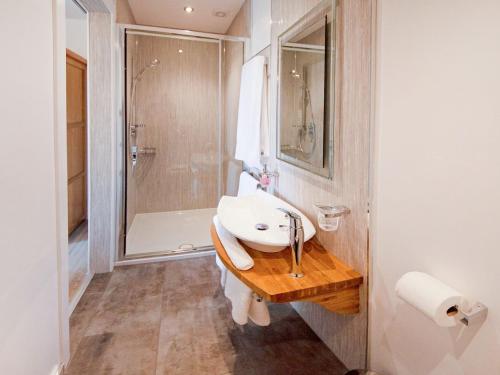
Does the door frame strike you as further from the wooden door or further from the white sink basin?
the white sink basin

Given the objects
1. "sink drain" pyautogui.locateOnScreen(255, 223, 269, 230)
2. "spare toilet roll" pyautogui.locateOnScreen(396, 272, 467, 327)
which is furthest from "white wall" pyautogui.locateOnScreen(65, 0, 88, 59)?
"spare toilet roll" pyautogui.locateOnScreen(396, 272, 467, 327)

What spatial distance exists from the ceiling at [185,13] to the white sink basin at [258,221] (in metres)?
2.16

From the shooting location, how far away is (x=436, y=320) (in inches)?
40.7

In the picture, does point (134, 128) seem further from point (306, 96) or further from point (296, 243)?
point (296, 243)

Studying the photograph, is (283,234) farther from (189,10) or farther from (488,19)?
(189,10)

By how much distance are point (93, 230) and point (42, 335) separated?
142cm

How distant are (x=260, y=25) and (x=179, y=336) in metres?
2.42

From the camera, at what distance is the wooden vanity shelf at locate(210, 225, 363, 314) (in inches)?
57.2

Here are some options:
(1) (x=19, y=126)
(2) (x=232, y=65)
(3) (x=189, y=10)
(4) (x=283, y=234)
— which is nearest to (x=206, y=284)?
(4) (x=283, y=234)

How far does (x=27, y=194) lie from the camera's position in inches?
51.1

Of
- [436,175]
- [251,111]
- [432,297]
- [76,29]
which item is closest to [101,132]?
[76,29]

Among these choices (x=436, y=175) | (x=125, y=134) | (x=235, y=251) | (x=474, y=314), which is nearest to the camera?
(x=474, y=314)

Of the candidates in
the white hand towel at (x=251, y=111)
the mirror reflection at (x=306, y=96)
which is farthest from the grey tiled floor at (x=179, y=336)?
the white hand towel at (x=251, y=111)

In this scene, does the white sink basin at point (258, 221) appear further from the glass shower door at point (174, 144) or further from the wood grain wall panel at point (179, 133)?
the wood grain wall panel at point (179, 133)
